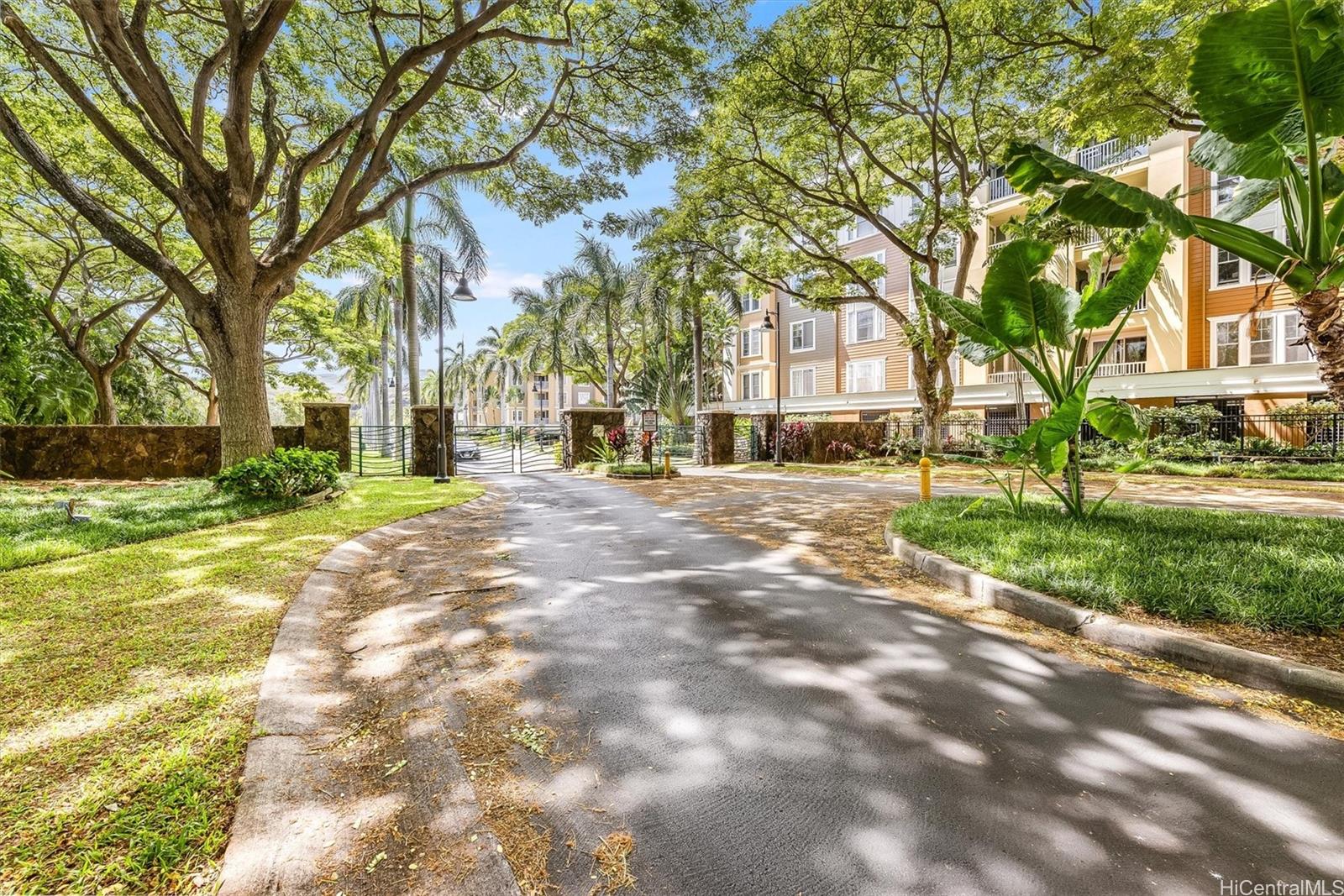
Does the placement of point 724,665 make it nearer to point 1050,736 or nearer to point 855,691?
point 855,691

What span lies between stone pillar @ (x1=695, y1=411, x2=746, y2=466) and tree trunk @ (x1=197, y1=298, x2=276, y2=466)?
46.0 ft

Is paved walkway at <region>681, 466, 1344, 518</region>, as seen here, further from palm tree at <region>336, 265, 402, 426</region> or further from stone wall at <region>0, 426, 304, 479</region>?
palm tree at <region>336, 265, 402, 426</region>

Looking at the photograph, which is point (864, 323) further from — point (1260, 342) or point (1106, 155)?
point (1260, 342)

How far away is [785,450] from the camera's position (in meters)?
22.1

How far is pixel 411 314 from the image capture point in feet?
69.8

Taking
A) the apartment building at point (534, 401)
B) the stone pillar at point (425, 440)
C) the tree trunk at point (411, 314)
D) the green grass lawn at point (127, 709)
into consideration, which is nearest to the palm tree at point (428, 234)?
the tree trunk at point (411, 314)

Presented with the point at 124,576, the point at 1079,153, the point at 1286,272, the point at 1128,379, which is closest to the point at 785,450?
the point at 1128,379

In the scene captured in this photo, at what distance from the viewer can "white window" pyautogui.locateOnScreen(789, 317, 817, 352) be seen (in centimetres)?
3306

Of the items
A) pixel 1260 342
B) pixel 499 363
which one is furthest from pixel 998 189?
pixel 499 363

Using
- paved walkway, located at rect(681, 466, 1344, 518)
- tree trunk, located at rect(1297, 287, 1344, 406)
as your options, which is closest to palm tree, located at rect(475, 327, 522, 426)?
paved walkway, located at rect(681, 466, 1344, 518)

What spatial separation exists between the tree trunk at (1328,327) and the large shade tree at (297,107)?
10.0 meters

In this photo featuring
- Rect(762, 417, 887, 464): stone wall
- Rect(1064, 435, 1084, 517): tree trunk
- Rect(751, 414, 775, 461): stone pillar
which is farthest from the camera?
Rect(751, 414, 775, 461): stone pillar

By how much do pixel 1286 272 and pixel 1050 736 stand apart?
3.92 meters

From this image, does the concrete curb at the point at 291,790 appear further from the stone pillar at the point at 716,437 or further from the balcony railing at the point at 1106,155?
the balcony railing at the point at 1106,155
